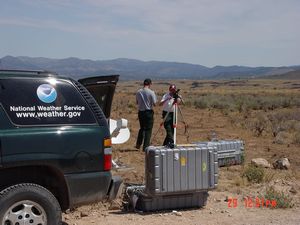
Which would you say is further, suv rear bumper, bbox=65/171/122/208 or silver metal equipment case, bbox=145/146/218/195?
silver metal equipment case, bbox=145/146/218/195

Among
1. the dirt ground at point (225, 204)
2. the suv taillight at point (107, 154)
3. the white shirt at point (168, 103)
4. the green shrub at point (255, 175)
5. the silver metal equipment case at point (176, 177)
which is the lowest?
the dirt ground at point (225, 204)

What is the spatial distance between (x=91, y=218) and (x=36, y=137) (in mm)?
2140

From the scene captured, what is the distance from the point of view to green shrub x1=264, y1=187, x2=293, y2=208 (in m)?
8.02

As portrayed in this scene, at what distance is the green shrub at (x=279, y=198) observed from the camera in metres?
8.02

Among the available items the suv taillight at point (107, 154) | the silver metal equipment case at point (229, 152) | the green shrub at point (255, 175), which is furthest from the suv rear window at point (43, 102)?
the silver metal equipment case at point (229, 152)

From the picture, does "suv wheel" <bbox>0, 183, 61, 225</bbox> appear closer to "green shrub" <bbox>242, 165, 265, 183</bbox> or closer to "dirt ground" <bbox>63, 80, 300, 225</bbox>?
"dirt ground" <bbox>63, 80, 300, 225</bbox>

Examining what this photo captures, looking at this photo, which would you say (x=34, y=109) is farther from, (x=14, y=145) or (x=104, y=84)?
(x=104, y=84)

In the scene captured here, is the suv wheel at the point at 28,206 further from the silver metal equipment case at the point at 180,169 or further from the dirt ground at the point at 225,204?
the silver metal equipment case at the point at 180,169

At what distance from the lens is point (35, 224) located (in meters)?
5.52

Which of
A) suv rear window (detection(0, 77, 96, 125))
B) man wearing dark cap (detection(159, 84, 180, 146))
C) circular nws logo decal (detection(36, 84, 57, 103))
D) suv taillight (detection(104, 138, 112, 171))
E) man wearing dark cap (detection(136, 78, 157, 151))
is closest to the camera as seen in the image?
suv rear window (detection(0, 77, 96, 125))

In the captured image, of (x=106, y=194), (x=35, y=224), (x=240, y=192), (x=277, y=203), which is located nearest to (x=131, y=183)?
(x=240, y=192)

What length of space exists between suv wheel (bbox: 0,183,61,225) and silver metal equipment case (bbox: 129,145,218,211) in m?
1.92

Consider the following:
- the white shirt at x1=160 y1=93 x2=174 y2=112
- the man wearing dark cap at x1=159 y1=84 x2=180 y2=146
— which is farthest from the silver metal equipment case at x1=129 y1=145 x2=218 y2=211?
the white shirt at x1=160 y1=93 x2=174 y2=112

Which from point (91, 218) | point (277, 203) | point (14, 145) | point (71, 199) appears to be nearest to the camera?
point (14, 145)
